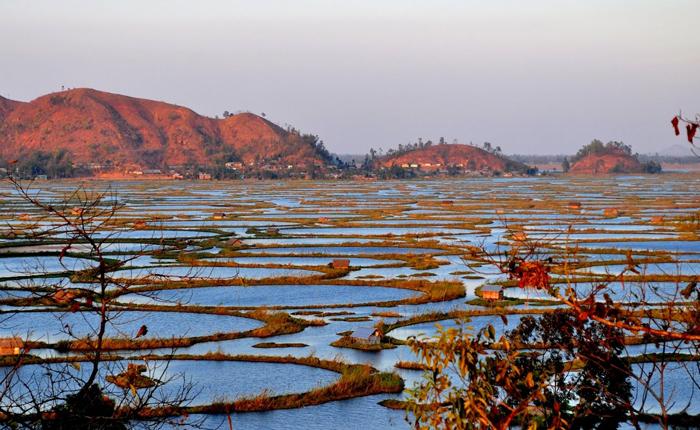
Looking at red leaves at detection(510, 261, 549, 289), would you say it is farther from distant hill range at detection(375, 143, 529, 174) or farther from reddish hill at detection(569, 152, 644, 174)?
reddish hill at detection(569, 152, 644, 174)

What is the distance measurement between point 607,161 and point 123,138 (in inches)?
3621

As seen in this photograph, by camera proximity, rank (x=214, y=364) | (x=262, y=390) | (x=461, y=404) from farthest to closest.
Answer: (x=214, y=364) → (x=262, y=390) → (x=461, y=404)

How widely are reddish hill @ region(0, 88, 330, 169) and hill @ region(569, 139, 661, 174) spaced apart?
52.8 metres

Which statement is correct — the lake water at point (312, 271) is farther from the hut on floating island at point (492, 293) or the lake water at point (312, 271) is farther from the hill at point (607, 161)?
the hill at point (607, 161)

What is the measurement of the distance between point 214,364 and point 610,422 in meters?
8.58

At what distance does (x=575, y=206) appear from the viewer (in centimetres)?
6075

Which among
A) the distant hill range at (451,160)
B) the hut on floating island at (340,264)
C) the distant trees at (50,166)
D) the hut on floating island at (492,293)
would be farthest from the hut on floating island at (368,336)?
the distant hill range at (451,160)

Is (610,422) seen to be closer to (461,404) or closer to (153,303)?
(461,404)

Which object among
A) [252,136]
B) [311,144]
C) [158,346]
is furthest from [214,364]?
[252,136]

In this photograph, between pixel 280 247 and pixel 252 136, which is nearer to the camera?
pixel 280 247

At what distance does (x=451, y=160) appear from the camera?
184 m

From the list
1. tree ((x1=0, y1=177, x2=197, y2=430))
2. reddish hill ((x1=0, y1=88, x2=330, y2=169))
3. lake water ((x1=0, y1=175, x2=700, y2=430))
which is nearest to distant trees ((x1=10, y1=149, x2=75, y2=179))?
reddish hill ((x1=0, y1=88, x2=330, y2=169))

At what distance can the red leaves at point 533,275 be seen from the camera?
4.45 metres

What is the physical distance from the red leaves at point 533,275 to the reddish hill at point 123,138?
151602 mm
